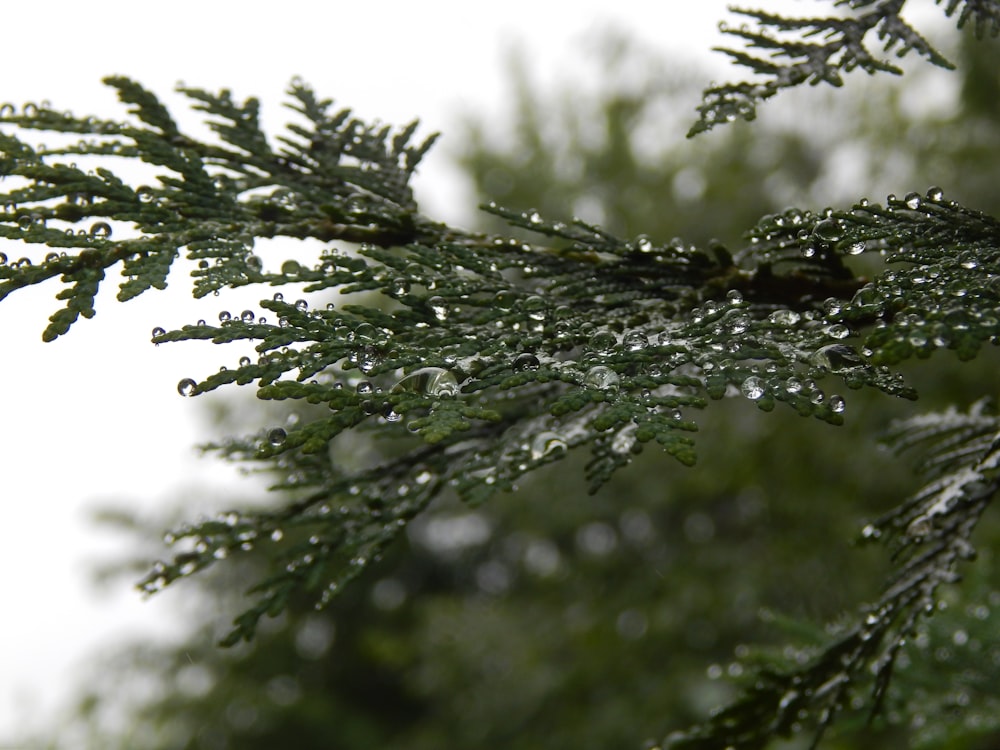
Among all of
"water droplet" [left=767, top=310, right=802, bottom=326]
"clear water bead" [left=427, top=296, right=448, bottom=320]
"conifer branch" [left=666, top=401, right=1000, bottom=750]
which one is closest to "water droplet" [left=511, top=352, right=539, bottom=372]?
"clear water bead" [left=427, top=296, right=448, bottom=320]

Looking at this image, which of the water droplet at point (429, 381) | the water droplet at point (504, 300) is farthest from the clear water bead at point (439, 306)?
the water droplet at point (429, 381)

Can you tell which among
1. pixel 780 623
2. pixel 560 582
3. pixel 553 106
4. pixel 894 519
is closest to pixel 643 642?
pixel 560 582

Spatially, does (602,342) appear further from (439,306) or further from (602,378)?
(439,306)

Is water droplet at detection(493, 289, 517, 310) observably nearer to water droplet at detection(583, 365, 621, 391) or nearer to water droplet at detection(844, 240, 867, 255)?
water droplet at detection(583, 365, 621, 391)

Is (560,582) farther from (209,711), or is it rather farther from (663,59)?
(663,59)

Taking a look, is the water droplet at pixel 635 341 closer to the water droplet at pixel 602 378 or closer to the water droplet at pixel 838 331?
the water droplet at pixel 602 378

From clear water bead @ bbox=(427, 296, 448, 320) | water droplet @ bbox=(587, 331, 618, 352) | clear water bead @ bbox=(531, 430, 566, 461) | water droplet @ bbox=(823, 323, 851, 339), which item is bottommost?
water droplet @ bbox=(823, 323, 851, 339)

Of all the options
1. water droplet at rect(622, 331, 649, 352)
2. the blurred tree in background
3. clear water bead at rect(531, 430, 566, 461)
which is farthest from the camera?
the blurred tree in background
